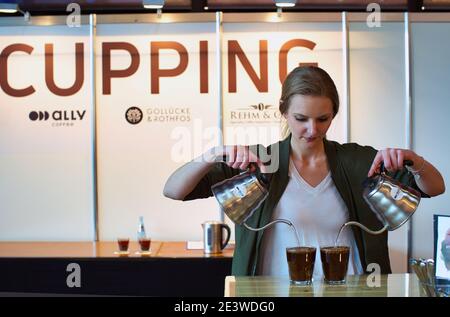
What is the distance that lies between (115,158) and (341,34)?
1.58 meters

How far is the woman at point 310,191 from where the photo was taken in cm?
192

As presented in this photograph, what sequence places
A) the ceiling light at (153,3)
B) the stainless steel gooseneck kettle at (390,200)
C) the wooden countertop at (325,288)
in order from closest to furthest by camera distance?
the wooden countertop at (325,288) < the stainless steel gooseneck kettle at (390,200) < the ceiling light at (153,3)

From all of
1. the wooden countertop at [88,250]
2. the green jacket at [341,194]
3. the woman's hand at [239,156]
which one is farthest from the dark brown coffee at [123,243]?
the woman's hand at [239,156]

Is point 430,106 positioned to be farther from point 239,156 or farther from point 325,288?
point 325,288

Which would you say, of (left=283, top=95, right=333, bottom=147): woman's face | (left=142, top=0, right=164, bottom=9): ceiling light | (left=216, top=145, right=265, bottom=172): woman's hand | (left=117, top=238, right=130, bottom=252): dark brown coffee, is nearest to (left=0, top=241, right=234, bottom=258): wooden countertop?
(left=117, top=238, right=130, bottom=252): dark brown coffee

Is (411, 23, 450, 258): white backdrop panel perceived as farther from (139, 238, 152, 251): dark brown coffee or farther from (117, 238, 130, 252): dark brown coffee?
(117, 238, 130, 252): dark brown coffee

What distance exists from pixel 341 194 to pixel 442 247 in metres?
0.38

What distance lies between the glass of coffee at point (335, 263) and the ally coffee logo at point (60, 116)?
2920 millimetres

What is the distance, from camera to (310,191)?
197cm

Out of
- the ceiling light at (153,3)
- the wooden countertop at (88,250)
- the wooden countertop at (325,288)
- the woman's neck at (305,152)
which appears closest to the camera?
the wooden countertop at (325,288)

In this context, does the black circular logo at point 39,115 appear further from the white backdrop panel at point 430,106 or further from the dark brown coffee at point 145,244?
the white backdrop panel at point 430,106

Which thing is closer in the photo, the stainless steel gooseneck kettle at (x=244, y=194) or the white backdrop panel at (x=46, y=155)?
the stainless steel gooseneck kettle at (x=244, y=194)

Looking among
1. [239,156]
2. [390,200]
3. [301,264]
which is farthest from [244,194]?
[390,200]

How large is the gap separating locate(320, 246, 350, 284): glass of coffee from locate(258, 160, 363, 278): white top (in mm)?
173
